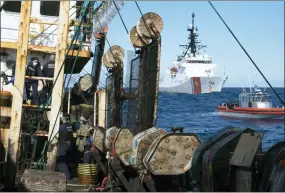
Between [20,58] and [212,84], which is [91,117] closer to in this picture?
[20,58]

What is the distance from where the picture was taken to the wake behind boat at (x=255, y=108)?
4461 cm

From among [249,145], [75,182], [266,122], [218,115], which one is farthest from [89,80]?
[218,115]

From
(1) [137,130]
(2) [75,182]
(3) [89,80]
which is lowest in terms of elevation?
(2) [75,182]

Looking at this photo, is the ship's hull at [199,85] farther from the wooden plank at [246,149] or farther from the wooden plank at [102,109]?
the wooden plank at [246,149]

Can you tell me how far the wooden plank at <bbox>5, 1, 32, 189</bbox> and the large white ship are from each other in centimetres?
7799

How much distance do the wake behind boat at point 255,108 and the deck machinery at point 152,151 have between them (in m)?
35.3

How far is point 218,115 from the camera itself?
5050 cm

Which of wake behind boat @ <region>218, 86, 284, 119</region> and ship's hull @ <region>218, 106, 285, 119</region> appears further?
wake behind boat @ <region>218, 86, 284, 119</region>

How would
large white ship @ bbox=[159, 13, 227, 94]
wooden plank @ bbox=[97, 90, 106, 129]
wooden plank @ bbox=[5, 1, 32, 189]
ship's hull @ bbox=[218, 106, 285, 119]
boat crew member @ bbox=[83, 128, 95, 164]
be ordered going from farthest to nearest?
large white ship @ bbox=[159, 13, 227, 94], ship's hull @ bbox=[218, 106, 285, 119], wooden plank @ bbox=[97, 90, 106, 129], boat crew member @ bbox=[83, 128, 95, 164], wooden plank @ bbox=[5, 1, 32, 189]

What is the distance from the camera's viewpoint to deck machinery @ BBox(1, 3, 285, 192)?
4.03 m

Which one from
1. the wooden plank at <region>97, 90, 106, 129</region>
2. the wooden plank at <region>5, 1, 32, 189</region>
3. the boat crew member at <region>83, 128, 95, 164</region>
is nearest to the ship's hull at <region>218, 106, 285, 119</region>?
the wooden plank at <region>97, 90, 106, 129</region>

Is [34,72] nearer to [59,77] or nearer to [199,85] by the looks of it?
[59,77]

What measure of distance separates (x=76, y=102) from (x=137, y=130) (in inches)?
292

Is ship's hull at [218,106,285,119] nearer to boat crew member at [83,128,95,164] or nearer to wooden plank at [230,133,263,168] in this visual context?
boat crew member at [83,128,95,164]
